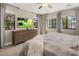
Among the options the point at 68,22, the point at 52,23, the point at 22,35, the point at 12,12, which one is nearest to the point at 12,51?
the point at 22,35

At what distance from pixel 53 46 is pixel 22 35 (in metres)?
0.63

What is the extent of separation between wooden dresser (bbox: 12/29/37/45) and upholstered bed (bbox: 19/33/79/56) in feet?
0.27

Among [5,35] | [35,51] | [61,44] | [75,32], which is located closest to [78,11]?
[75,32]

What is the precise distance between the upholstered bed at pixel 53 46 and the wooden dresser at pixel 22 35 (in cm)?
8

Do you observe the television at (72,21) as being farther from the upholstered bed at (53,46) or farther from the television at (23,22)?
the television at (23,22)

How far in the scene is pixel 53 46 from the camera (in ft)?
7.61

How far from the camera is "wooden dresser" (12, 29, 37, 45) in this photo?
2252mm

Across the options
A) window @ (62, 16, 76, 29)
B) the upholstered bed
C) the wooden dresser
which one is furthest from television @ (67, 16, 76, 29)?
the wooden dresser

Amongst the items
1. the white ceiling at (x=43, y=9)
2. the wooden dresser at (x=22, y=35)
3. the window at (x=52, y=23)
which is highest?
the white ceiling at (x=43, y=9)

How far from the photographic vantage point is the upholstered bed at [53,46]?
2.29 m

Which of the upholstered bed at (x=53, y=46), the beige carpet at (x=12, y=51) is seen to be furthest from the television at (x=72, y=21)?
the beige carpet at (x=12, y=51)

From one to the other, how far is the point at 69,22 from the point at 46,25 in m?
A: 0.45

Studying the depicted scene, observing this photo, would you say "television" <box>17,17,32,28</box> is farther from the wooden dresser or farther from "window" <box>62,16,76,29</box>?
"window" <box>62,16,76,29</box>

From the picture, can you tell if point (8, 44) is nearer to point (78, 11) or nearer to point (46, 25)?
point (46, 25)
